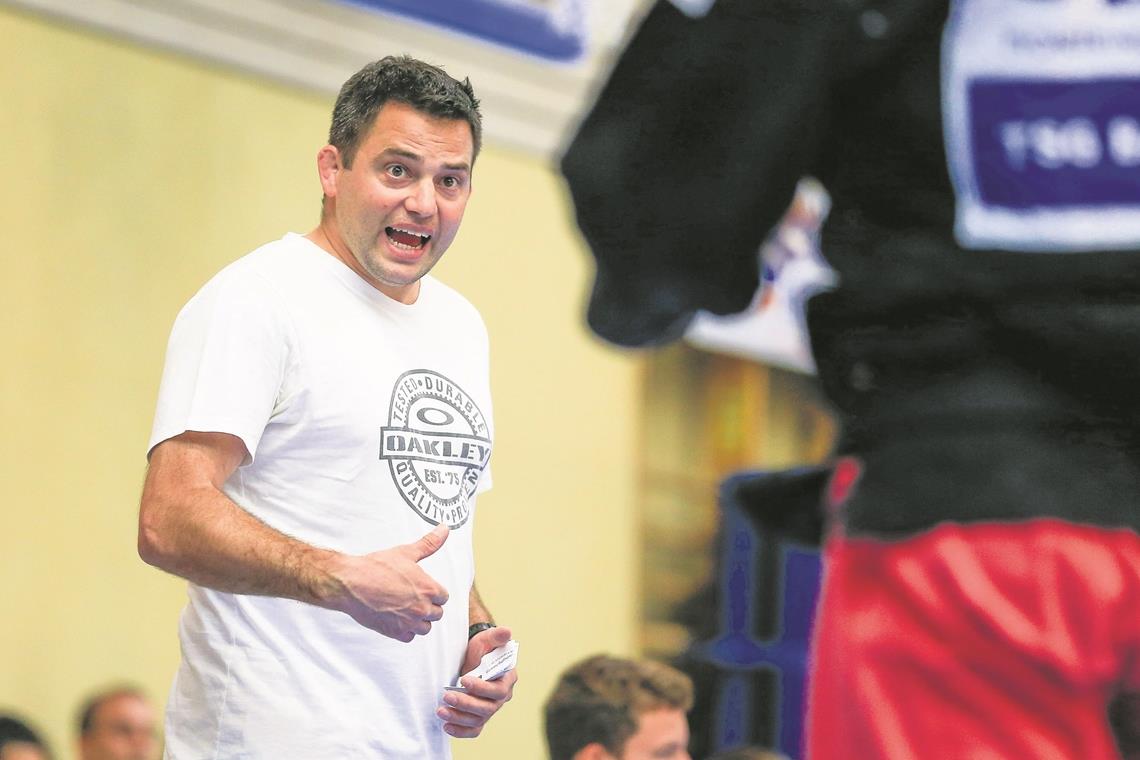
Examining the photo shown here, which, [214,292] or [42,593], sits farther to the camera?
[42,593]

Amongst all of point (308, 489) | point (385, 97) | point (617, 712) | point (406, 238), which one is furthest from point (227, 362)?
point (617, 712)

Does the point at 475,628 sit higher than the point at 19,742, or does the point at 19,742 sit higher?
the point at 475,628

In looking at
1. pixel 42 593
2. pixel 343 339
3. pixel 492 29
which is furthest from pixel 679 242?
pixel 492 29

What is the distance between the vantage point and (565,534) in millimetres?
6781

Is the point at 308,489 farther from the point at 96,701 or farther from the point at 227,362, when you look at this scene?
the point at 96,701

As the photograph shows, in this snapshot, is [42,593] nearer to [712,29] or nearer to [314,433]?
[314,433]

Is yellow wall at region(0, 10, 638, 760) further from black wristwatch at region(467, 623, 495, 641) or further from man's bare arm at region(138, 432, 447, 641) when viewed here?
man's bare arm at region(138, 432, 447, 641)

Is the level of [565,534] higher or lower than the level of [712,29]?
lower

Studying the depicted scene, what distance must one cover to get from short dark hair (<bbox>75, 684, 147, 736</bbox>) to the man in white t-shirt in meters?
3.09

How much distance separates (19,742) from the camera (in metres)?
4.59

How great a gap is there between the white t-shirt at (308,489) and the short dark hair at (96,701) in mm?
3087

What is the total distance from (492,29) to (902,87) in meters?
4.87

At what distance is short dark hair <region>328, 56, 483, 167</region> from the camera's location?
7.04 feet

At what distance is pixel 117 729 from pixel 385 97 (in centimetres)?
330
